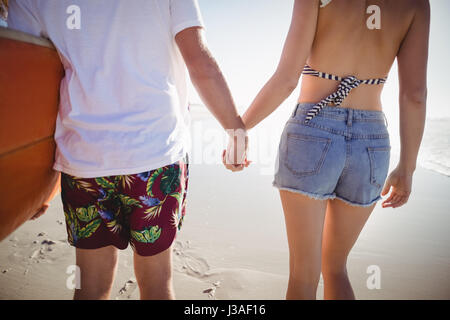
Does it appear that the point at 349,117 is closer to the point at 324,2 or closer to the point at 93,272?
the point at 324,2

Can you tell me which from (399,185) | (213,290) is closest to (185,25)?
(399,185)

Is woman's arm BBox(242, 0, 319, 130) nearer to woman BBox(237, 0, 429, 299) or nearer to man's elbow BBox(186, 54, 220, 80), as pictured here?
woman BBox(237, 0, 429, 299)

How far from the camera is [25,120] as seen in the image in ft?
3.56

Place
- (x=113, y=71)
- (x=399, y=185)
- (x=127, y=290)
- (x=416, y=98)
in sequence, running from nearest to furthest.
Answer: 1. (x=113, y=71)
2. (x=416, y=98)
3. (x=399, y=185)
4. (x=127, y=290)

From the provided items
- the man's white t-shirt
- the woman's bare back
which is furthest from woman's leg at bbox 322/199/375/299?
the man's white t-shirt

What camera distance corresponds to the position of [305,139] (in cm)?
132

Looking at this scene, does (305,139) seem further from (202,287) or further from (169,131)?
(202,287)

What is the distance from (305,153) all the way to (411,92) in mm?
762

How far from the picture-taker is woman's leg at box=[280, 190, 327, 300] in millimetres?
1361

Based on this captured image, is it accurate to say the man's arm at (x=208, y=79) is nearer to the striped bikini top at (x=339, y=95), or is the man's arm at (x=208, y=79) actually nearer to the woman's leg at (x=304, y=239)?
the striped bikini top at (x=339, y=95)

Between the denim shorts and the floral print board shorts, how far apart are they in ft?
2.00

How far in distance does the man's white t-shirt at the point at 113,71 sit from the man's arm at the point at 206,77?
5cm
